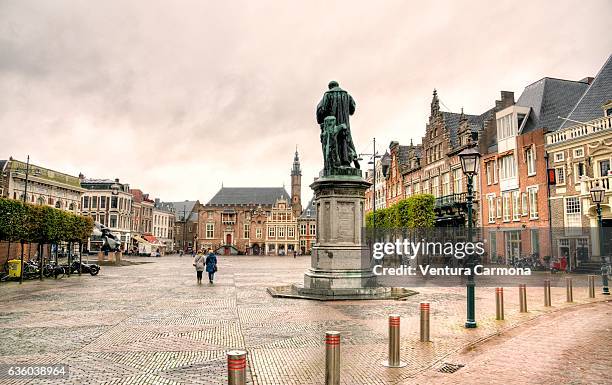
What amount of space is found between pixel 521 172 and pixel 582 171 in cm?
567

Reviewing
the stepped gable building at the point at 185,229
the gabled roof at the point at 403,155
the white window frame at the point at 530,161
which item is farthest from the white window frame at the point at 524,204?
the stepped gable building at the point at 185,229

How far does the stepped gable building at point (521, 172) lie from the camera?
3462 cm

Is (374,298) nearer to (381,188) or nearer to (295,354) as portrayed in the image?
(295,354)

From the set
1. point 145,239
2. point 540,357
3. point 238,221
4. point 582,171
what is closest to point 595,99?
point 582,171

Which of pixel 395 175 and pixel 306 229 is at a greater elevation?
pixel 395 175

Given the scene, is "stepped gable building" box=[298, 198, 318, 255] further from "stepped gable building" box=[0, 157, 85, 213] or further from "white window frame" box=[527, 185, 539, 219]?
"white window frame" box=[527, 185, 539, 219]

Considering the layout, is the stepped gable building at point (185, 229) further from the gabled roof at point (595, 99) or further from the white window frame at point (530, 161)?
the gabled roof at point (595, 99)

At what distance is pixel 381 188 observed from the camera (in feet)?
224

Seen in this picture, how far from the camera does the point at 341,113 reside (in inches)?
694

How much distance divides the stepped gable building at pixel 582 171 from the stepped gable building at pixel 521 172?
917 mm

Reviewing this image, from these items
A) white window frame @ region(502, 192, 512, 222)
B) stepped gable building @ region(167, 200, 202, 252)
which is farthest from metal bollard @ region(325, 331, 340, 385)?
stepped gable building @ region(167, 200, 202, 252)

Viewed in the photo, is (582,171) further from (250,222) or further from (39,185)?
(250,222)

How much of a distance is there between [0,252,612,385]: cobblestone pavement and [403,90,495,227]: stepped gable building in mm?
26879

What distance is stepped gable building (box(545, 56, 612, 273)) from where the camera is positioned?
29125 mm
